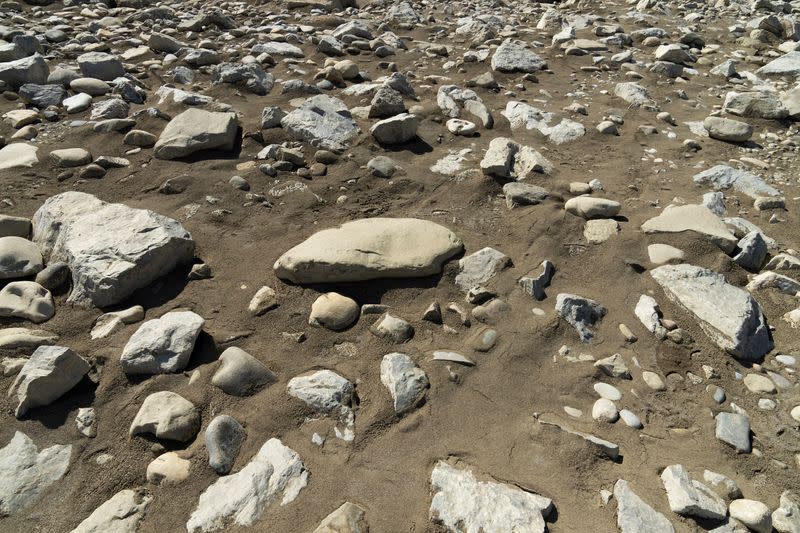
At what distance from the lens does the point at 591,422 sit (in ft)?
7.55

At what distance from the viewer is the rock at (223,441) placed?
207 centimetres

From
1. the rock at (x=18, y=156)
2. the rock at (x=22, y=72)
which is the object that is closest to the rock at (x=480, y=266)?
the rock at (x=18, y=156)

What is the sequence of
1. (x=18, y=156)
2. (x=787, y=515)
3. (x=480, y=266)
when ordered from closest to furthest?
1. (x=787, y=515)
2. (x=480, y=266)
3. (x=18, y=156)

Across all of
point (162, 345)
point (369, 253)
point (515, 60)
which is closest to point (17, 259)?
point (162, 345)

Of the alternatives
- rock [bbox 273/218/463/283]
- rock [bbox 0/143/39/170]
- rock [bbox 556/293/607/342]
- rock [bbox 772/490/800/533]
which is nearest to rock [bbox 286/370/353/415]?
rock [bbox 273/218/463/283]

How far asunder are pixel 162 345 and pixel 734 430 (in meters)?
2.59

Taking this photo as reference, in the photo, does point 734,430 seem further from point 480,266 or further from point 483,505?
point 480,266

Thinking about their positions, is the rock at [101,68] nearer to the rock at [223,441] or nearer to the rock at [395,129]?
the rock at [395,129]

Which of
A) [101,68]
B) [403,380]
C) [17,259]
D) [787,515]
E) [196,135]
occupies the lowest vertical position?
[787,515]

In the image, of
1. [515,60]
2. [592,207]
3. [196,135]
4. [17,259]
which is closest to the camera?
[17,259]

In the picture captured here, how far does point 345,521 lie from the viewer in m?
1.85

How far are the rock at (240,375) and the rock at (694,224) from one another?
2578 mm

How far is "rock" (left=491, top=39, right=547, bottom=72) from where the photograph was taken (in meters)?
6.06

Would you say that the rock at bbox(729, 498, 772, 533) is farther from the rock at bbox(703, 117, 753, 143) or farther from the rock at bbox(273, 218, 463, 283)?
the rock at bbox(703, 117, 753, 143)
